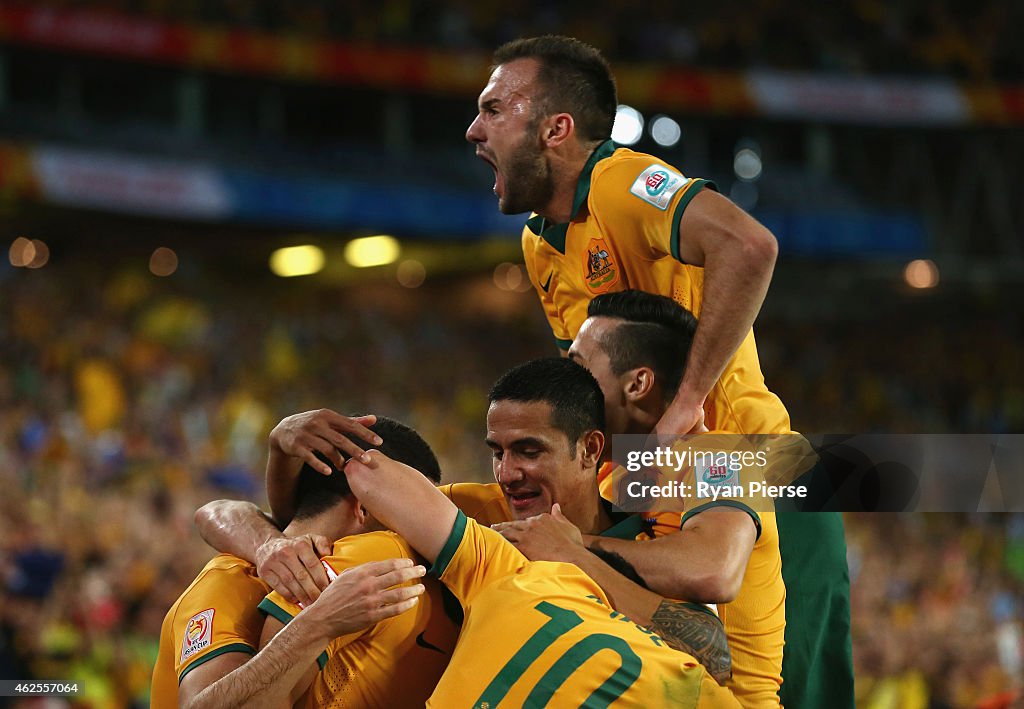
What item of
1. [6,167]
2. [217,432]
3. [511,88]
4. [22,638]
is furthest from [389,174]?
[511,88]

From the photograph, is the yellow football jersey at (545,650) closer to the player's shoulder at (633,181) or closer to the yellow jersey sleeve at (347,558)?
the yellow jersey sleeve at (347,558)

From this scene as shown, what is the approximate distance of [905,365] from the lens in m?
20.4

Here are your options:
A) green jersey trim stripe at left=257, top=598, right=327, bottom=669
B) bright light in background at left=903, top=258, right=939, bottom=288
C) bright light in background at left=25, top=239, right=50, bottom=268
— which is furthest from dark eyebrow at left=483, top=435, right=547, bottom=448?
bright light in background at left=903, top=258, right=939, bottom=288

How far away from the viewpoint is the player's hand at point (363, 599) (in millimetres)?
2578

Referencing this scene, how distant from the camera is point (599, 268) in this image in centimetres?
370

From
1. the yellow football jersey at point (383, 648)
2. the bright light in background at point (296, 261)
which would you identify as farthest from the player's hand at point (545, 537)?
the bright light in background at point (296, 261)

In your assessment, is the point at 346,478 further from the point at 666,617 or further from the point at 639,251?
the point at 639,251

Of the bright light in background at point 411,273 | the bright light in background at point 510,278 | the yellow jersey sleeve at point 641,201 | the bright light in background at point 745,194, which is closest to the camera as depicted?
the yellow jersey sleeve at point 641,201

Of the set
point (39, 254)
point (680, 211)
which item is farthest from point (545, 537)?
point (39, 254)

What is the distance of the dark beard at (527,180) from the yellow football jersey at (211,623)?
1444 mm

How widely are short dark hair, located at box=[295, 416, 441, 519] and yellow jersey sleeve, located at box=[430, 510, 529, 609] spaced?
448 mm

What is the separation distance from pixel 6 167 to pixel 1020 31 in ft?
57.3

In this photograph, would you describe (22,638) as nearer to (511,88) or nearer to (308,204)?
(511,88)

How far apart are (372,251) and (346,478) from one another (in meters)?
15.3
